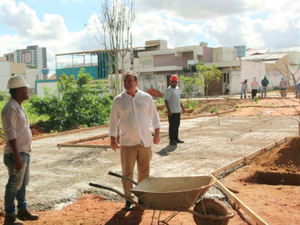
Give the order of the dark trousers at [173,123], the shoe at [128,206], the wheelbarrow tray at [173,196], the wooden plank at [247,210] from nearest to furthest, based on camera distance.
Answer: the wheelbarrow tray at [173,196] < the wooden plank at [247,210] < the shoe at [128,206] < the dark trousers at [173,123]

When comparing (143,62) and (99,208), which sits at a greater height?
(143,62)

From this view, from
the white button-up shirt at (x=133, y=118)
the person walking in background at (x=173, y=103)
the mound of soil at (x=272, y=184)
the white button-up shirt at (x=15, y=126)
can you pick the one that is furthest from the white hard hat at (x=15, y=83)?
the person walking in background at (x=173, y=103)

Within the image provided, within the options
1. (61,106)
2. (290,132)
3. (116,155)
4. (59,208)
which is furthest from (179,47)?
(59,208)

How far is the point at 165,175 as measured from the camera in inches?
274

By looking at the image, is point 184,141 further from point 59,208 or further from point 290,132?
point 59,208

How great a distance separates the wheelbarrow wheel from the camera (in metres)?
4.20

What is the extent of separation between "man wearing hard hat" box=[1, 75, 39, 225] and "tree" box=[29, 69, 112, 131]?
37.9ft

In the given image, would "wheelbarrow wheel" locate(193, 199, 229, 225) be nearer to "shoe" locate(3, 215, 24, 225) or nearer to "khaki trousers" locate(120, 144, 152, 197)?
"khaki trousers" locate(120, 144, 152, 197)

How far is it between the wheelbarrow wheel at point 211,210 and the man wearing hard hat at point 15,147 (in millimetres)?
2168

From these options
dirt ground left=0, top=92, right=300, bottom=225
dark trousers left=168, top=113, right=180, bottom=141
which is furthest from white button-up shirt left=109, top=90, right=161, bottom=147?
dark trousers left=168, top=113, right=180, bottom=141

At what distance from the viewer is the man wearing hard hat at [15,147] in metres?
→ 4.61

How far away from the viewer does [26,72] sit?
277ft

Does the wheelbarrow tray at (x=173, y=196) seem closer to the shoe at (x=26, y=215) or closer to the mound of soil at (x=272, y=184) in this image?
the mound of soil at (x=272, y=184)

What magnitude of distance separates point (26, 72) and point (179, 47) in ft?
158
